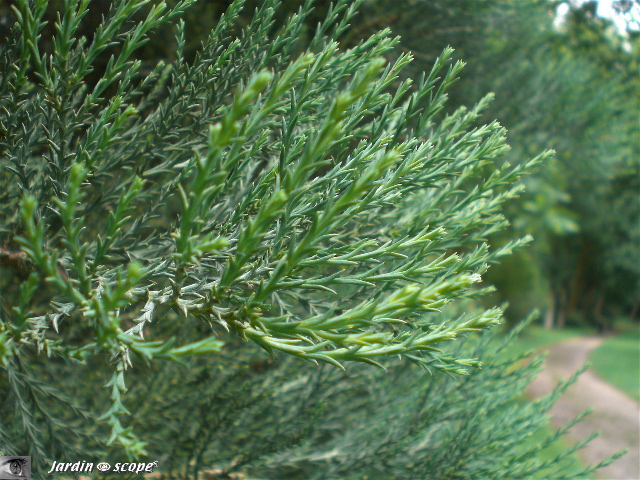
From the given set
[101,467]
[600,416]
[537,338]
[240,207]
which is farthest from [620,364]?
[240,207]

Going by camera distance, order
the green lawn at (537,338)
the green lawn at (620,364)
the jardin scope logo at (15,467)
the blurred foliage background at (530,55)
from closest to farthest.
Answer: the jardin scope logo at (15,467), the blurred foliage background at (530,55), the green lawn at (620,364), the green lawn at (537,338)

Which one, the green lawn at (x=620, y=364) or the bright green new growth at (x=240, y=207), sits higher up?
the bright green new growth at (x=240, y=207)

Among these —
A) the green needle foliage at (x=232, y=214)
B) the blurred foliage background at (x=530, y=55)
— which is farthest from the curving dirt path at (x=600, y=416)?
the green needle foliage at (x=232, y=214)

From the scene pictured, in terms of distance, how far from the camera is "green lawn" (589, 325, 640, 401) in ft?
43.3

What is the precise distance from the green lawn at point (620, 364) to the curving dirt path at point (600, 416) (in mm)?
275

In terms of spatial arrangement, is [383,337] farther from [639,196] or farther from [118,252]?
[639,196]

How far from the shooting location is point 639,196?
14.3 meters

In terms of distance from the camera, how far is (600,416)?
35.9 ft

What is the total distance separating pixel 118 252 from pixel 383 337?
0.88m

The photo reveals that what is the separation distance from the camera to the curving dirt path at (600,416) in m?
→ 8.76

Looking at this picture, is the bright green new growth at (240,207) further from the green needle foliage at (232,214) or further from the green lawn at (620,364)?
the green lawn at (620,364)

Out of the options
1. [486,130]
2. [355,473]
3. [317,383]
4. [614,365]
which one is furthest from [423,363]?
[614,365]

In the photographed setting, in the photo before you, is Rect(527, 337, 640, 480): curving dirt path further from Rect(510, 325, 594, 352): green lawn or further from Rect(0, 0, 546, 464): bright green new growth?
Rect(0, 0, 546, 464): bright green new growth

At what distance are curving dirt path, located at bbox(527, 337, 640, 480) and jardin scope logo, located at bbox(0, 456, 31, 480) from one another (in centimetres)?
784
